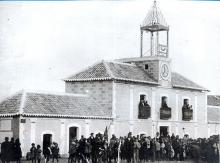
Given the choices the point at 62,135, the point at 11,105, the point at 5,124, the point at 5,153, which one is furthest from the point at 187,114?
the point at 5,153

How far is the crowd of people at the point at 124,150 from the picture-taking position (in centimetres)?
1326

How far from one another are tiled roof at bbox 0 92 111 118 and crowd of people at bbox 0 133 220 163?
1.18 meters

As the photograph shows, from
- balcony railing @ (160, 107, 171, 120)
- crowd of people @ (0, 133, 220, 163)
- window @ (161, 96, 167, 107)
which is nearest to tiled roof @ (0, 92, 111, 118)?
crowd of people @ (0, 133, 220, 163)

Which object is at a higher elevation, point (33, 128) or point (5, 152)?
point (33, 128)

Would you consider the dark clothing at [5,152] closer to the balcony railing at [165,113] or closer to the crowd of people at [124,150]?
the crowd of people at [124,150]

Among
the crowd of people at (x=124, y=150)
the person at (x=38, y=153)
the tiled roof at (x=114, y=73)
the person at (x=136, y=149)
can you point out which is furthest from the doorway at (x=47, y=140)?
the tiled roof at (x=114, y=73)

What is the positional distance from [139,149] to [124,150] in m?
0.62

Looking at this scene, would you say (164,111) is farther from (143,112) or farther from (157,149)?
(157,149)

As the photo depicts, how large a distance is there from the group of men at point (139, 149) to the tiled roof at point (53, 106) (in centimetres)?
186

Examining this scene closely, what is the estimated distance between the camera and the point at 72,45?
13547mm

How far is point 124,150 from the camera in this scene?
1455cm

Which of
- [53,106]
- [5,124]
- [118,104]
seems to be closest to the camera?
[5,124]

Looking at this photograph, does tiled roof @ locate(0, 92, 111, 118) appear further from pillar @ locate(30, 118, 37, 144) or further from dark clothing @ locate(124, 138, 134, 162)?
dark clothing @ locate(124, 138, 134, 162)

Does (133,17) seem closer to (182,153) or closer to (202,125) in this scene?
(182,153)
